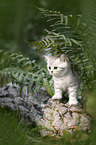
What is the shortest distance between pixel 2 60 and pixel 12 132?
2.28 feet

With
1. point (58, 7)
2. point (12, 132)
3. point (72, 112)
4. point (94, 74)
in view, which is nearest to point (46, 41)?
point (94, 74)

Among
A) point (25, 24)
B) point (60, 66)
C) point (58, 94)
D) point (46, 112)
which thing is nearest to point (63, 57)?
point (60, 66)

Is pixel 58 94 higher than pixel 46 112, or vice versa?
pixel 58 94

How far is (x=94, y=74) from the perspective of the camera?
4.22 ft

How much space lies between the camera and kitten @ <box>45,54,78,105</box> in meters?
1.30

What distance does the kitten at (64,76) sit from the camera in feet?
4.26

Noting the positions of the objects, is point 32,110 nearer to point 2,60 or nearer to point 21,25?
point 2,60

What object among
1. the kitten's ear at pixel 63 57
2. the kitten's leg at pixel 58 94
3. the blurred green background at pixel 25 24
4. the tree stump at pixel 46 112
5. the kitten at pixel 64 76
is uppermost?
the blurred green background at pixel 25 24

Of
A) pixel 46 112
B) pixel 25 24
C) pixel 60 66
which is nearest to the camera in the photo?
pixel 60 66

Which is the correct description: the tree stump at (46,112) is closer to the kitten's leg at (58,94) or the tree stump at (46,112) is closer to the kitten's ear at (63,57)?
the kitten's leg at (58,94)

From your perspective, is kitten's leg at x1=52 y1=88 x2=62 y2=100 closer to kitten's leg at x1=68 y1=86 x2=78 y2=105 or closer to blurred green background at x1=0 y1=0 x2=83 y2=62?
kitten's leg at x1=68 y1=86 x2=78 y2=105

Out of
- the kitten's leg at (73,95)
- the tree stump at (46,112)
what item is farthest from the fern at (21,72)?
the kitten's leg at (73,95)

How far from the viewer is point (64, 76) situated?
1.33 meters

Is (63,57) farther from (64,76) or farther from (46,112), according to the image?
(46,112)
